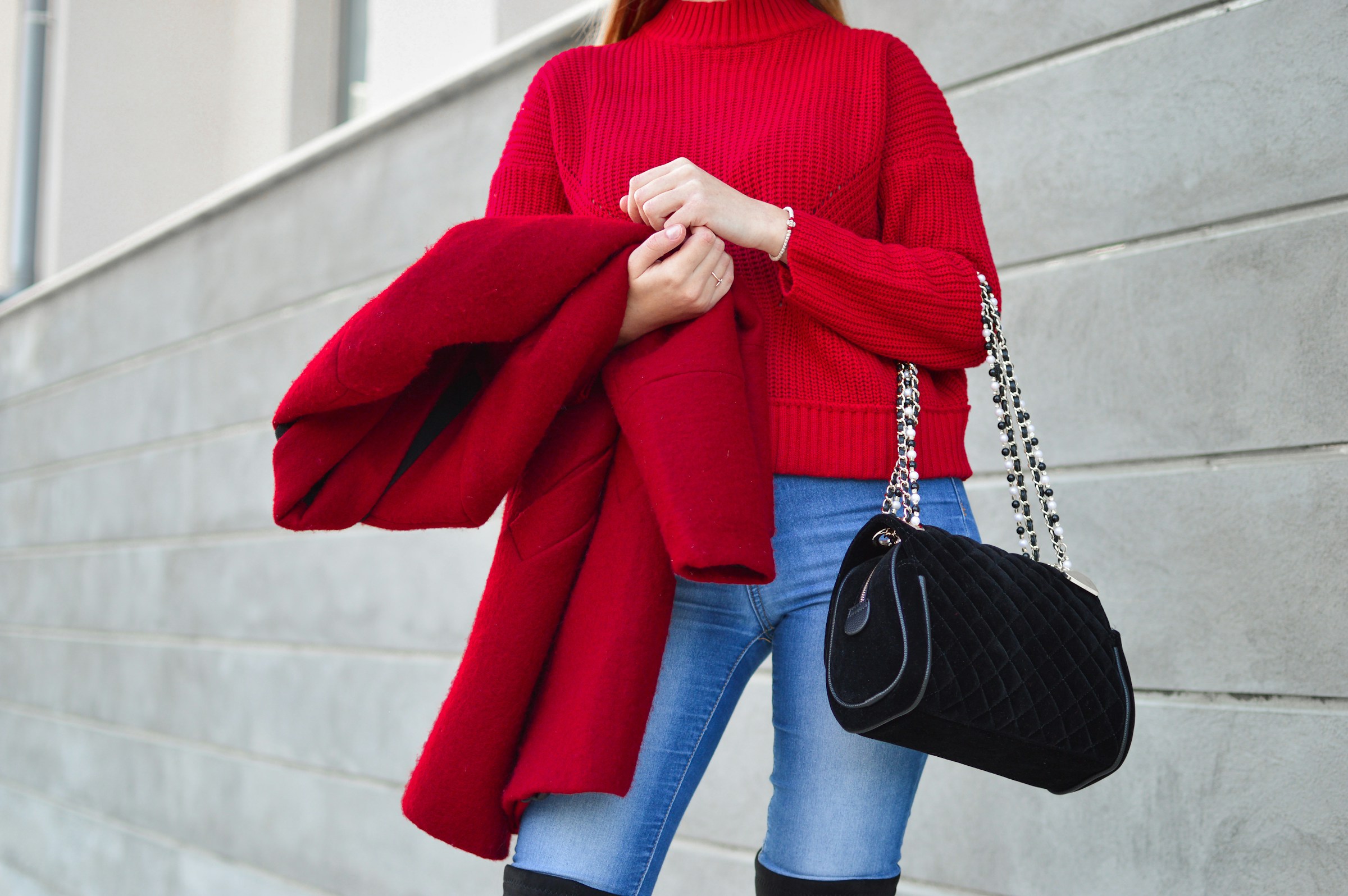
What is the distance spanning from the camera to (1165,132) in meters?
1.67

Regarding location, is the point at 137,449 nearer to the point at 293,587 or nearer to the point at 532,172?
the point at 293,587

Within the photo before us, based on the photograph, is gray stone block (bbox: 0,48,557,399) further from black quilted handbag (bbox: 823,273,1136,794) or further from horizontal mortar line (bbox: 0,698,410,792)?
black quilted handbag (bbox: 823,273,1136,794)

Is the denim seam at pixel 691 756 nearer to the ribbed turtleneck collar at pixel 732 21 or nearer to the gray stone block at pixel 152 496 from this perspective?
the ribbed turtleneck collar at pixel 732 21

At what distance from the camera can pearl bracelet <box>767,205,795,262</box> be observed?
39.2 inches

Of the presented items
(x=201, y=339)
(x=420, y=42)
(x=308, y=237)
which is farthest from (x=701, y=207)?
(x=201, y=339)

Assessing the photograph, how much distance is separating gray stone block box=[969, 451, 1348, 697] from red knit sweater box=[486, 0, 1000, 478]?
2.25 ft

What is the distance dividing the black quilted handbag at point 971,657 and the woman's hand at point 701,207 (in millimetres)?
236

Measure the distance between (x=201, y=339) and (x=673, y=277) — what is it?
10.8ft

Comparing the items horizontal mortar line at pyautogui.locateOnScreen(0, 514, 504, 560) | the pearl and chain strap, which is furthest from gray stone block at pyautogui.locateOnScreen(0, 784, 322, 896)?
the pearl and chain strap

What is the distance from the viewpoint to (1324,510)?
4.85 feet

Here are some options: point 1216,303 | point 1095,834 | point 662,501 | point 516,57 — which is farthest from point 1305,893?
point 516,57

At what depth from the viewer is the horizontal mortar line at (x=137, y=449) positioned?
138 inches

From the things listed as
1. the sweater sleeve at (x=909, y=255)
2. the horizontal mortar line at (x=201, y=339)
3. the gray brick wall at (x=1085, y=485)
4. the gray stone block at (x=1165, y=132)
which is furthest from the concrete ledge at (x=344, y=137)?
the sweater sleeve at (x=909, y=255)

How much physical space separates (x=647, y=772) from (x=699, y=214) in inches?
20.3
